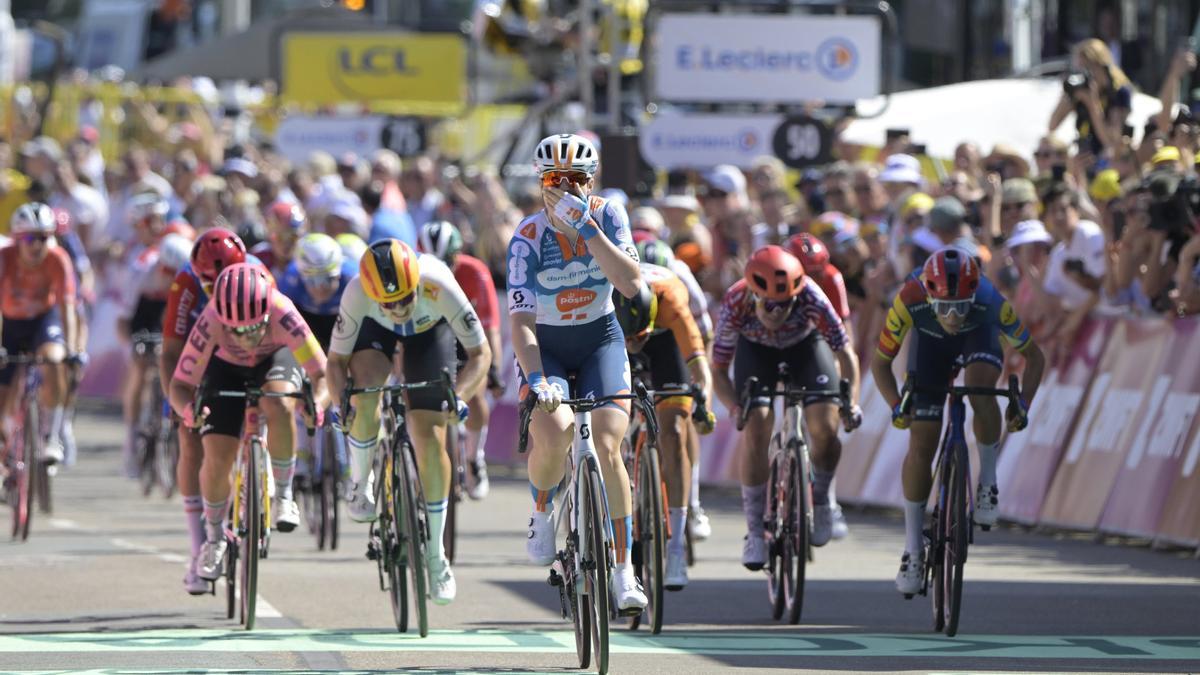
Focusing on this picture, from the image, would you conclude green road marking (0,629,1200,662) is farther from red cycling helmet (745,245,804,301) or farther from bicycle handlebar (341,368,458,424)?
red cycling helmet (745,245,804,301)

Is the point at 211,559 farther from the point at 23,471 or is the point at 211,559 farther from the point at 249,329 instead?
the point at 23,471

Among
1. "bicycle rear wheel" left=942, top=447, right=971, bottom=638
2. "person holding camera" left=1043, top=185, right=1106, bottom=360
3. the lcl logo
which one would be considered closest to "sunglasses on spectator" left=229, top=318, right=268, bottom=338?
"bicycle rear wheel" left=942, top=447, right=971, bottom=638

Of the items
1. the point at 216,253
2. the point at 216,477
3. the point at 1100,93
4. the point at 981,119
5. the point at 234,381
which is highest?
the point at 1100,93

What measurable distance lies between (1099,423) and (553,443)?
6.55 m

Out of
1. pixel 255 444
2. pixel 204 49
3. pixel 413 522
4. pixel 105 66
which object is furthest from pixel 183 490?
pixel 105 66

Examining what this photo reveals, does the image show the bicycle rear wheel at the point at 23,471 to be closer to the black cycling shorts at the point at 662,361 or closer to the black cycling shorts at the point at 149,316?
the black cycling shorts at the point at 149,316

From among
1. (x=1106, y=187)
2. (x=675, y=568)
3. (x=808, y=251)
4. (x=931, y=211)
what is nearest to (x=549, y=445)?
(x=675, y=568)

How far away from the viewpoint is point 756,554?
41.9 ft

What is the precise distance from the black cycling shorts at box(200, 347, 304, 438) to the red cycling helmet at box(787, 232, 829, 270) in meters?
2.69

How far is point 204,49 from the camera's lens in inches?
1457

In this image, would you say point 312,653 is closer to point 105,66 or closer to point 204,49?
point 204,49

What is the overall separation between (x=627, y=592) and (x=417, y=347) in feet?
8.86

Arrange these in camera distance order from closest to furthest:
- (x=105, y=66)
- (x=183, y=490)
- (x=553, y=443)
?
(x=553, y=443), (x=183, y=490), (x=105, y=66)

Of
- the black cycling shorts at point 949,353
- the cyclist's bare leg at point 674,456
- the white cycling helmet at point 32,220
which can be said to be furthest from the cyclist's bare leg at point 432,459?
the white cycling helmet at point 32,220
